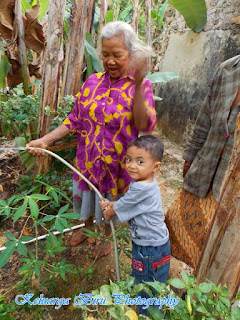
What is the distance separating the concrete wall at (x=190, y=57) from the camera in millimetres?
3012

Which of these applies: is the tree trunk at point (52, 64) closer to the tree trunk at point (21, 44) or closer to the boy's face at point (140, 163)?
the tree trunk at point (21, 44)

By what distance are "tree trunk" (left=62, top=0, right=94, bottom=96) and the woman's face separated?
97 centimetres

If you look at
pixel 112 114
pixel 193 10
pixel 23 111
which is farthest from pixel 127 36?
pixel 193 10

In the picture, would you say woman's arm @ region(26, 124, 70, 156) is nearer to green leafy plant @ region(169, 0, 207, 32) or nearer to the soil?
the soil

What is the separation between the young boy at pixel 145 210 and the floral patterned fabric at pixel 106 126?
0.77 feet

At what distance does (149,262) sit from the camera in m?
1.25

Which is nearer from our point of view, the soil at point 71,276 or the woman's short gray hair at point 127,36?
the woman's short gray hair at point 127,36

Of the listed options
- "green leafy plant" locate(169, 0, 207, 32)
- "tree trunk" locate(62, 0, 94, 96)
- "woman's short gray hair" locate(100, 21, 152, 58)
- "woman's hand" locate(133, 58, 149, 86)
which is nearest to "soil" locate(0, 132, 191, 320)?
"tree trunk" locate(62, 0, 94, 96)

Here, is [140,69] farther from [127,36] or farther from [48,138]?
[48,138]

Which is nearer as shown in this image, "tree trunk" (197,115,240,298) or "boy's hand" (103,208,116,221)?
"tree trunk" (197,115,240,298)

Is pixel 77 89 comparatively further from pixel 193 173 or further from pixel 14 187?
pixel 193 173

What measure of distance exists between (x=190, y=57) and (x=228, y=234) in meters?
3.40

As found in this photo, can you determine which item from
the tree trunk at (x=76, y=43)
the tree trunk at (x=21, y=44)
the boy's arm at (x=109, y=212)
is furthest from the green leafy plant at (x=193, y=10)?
the boy's arm at (x=109, y=212)

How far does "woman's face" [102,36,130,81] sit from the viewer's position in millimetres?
1260
